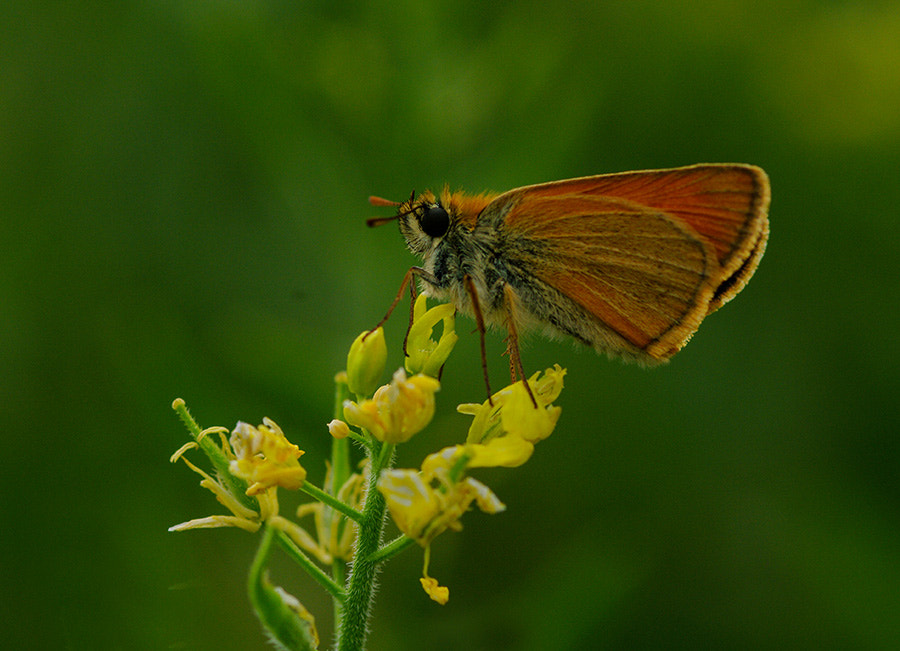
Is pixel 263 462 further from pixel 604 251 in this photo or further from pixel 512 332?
pixel 604 251

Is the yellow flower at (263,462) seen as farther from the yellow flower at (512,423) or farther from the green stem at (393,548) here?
the yellow flower at (512,423)

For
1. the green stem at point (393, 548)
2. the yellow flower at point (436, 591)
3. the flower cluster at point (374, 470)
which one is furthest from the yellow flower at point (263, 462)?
the yellow flower at point (436, 591)

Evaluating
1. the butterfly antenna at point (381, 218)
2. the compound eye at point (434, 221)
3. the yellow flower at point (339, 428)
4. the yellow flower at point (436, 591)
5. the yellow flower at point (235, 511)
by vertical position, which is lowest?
the yellow flower at point (436, 591)

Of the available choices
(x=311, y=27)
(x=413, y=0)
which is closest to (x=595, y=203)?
(x=413, y=0)

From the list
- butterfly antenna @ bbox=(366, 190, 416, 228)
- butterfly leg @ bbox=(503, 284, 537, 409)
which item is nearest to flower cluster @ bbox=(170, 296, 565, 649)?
butterfly leg @ bbox=(503, 284, 537, 409)

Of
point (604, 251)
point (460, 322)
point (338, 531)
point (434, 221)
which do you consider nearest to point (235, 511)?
point (338, 531)

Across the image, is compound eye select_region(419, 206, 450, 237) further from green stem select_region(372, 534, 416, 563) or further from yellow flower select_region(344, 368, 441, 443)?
green stem select_region(372, 534, 416, 563)

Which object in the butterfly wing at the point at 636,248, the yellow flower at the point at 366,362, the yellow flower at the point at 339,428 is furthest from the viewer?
the butterfly wing at the point at 636,248
